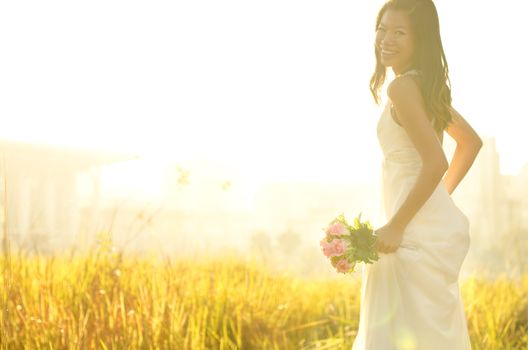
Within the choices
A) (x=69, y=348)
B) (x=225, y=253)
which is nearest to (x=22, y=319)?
(x=69, y=348)

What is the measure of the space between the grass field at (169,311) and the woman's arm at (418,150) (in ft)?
4.05

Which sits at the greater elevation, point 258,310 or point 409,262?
point 409,262

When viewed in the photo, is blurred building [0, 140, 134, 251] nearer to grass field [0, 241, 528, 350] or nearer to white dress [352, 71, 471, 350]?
grass field [0, 241, 528, 350]

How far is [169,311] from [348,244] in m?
1.52

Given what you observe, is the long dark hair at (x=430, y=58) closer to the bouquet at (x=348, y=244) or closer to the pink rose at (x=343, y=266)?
the bouquet at (x=348, y=244)

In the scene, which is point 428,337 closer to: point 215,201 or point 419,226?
point 419,226

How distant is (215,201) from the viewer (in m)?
28.2

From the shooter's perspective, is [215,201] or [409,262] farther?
[215,201]

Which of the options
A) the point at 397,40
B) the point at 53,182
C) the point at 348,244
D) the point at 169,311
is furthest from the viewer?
the point at 53,182

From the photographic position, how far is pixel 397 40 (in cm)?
228

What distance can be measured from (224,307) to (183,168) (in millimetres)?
911

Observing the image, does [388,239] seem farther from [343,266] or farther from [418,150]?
[418,150]

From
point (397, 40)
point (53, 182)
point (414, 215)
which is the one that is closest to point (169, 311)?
point (414, 215)

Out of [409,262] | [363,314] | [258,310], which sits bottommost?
[258,310]
